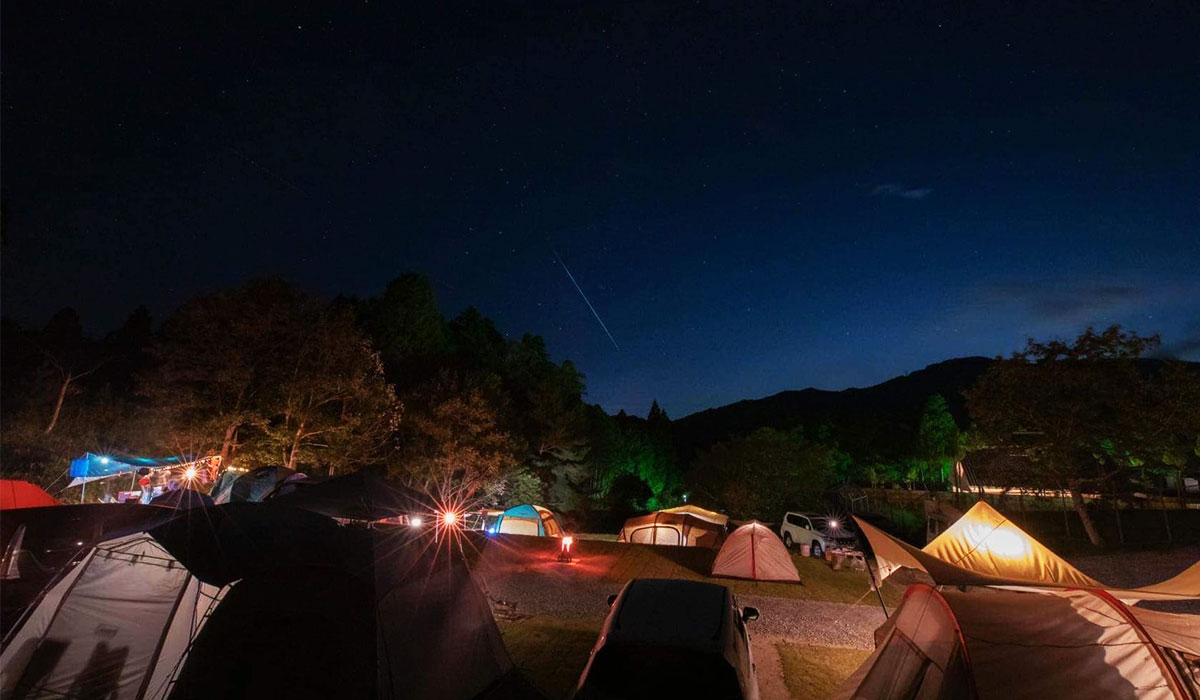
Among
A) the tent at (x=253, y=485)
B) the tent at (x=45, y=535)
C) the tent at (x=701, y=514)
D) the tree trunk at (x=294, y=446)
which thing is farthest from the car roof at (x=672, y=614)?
the tree trunk at (x=294, y=446)

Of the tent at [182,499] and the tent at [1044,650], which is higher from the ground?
the tent at [182,499]

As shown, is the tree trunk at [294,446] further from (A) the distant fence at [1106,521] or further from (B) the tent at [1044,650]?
(A) the distant fence at [1106,521]

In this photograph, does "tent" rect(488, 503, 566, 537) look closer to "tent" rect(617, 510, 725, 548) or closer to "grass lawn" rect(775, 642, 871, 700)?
"tent" rect(617, 510, 725, 548)

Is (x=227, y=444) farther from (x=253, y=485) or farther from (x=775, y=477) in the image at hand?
(x=775, y=477)

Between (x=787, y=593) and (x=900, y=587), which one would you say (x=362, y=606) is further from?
(x=900, y=587)

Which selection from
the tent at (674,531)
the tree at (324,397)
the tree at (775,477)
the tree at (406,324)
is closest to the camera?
the tent at (674,531)

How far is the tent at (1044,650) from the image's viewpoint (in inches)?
180

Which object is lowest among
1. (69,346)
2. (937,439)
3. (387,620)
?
(387,620)

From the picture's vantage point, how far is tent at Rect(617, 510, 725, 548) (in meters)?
20.8

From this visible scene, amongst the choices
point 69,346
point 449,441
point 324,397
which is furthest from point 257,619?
point 69,346

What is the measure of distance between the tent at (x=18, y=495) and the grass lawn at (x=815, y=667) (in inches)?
651

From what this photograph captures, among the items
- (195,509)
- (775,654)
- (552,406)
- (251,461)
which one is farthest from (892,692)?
(552,406)

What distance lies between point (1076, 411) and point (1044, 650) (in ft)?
71.0

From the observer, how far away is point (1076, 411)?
2123cm
